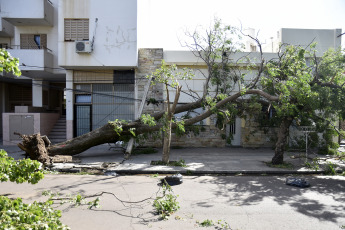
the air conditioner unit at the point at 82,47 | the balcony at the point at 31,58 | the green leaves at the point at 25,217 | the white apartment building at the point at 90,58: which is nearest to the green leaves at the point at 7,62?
the green leaves at the point at 25,217

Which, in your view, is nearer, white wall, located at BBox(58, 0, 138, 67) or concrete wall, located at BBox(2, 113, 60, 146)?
white wall, located at BBox(58, 0, 138, 67)

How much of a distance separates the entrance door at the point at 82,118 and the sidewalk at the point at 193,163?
7.67ft

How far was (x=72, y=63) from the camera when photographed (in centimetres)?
1430

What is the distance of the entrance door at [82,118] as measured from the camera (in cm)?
1534

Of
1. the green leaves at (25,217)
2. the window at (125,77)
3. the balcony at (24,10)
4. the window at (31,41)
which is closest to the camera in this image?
the green leaves at (25,217)

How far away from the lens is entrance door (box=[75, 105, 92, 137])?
15.3 meters

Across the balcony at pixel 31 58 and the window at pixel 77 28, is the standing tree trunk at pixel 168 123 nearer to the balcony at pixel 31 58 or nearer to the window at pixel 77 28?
the window at pixel 77 28

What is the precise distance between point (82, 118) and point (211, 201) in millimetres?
11434

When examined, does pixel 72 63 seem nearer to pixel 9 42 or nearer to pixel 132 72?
pixel 132 72

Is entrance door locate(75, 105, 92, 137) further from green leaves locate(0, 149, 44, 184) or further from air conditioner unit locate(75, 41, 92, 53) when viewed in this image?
green leaves locate(0, 149, 44, 184)

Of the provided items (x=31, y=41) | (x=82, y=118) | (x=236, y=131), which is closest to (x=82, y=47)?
(x=82, y=118)

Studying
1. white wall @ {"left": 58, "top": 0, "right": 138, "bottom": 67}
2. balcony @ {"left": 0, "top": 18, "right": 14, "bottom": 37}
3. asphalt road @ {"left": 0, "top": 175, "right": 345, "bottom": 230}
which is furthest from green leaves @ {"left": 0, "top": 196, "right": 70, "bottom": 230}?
balcony @ {"left": 0, "top": 18, "right": 14, "bottom": 37}

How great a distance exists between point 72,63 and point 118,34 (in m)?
3.02

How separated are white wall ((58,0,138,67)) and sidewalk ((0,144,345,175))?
4.99 m
